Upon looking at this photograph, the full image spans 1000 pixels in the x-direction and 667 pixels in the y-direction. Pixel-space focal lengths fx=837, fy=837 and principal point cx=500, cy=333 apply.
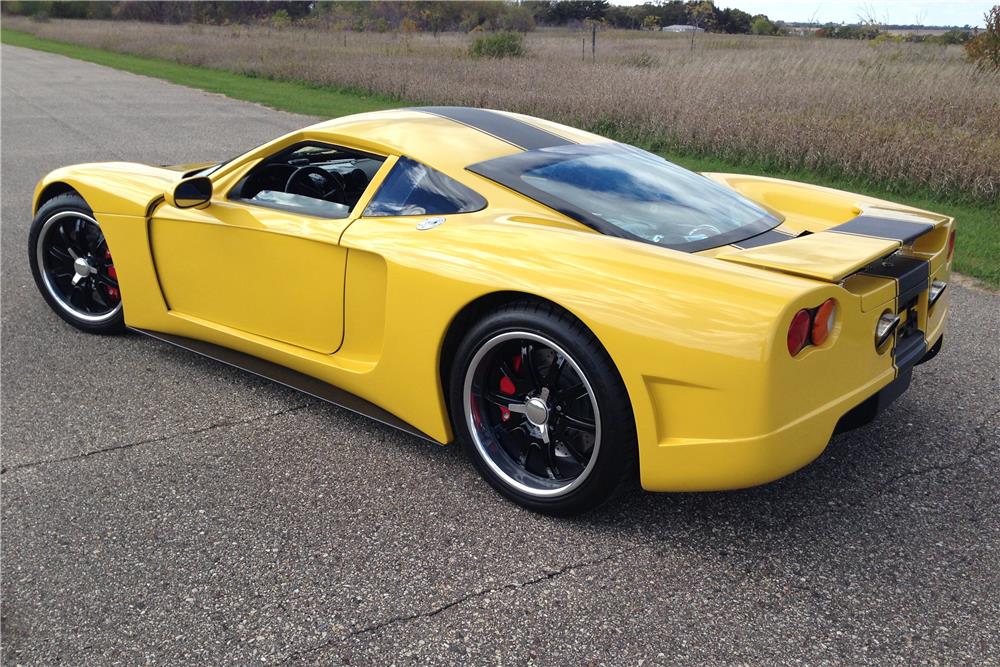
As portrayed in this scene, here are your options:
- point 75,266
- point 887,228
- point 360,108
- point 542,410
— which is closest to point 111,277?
point 75,266

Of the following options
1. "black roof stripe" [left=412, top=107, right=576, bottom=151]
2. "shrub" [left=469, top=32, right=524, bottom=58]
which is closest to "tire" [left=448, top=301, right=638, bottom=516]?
"black roof stripe" [left=412, top=107, right=576, bottom=151]

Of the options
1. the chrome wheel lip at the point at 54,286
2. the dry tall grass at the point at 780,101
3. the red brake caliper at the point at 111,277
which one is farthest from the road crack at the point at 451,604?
the dry tall grass at the point at 780,101

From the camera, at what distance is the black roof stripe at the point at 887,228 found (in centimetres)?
279

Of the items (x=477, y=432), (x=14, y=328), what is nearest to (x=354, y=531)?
(x=477, y=432)

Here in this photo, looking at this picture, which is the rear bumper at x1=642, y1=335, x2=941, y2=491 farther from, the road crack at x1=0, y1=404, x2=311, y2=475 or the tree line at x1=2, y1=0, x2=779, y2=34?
the tree line at x1=2, y1=0, x2=779, y2=34

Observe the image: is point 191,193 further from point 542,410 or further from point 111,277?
point 542,410

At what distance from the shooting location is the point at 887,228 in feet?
9.52

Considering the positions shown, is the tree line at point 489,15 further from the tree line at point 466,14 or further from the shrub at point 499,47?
the shrub at point 499,47

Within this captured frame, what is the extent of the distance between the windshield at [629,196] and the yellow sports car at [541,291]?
0.5 inches

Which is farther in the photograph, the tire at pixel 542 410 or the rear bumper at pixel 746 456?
the tire at pixel 542 410

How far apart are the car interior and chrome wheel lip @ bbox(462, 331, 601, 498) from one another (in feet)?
2.94

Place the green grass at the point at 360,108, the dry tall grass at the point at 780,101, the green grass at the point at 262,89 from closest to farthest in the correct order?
the green grass at the point at 360,108 < the dry tall grass at the point at 780,101 < the green grass at the point at 262,89

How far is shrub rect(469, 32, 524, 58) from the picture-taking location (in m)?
20.4

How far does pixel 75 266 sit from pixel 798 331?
364cm
